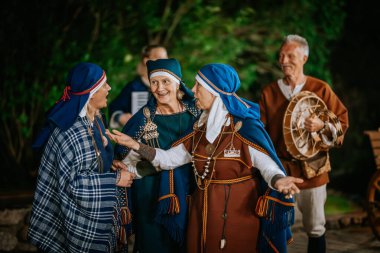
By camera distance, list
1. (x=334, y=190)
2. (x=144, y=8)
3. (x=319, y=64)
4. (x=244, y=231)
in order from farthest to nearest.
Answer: (x=334, y=190) → (x=319, y=64) → (x=144, y=8) → (x=244, y=231)

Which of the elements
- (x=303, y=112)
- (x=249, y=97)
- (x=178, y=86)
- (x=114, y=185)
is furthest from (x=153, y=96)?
(x=249, y=97)

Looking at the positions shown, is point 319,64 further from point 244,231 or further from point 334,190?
point 244,231

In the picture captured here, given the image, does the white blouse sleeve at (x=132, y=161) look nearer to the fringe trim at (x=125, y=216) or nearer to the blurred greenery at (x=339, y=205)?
the fringe trim at (x=125, y=216)

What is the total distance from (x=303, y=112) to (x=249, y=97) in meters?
5.82

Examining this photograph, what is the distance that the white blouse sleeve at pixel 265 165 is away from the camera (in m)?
3.54

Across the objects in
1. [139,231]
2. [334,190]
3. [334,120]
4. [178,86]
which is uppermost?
[178,86]

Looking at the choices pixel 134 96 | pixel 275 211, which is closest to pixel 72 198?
pixel 275 211

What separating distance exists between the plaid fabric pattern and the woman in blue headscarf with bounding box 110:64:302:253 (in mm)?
283

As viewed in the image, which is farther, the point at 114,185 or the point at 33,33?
the point at 33,33

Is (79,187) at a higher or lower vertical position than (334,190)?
higher

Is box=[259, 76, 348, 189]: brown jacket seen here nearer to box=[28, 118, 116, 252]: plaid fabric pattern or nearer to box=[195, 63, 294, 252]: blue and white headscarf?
box=[195, 63, 294, 252]: blue and white headscarf

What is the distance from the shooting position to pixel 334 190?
10156mm

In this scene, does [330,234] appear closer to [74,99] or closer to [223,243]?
[223,243]

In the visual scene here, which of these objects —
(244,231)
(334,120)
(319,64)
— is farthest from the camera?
(319,64)
